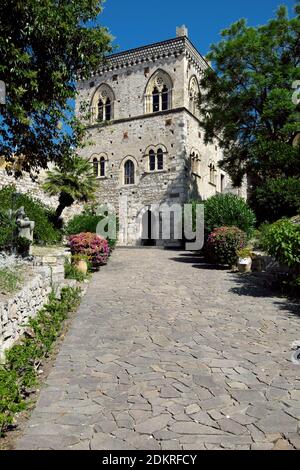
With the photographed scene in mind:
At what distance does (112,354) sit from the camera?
18.6 feet

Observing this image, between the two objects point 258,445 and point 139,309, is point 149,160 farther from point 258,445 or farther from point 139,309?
point 258,445

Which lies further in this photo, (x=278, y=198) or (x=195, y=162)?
(x=195, y=162)

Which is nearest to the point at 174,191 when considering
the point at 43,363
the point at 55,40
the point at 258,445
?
the point at 55,40

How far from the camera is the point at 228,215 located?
1520cm

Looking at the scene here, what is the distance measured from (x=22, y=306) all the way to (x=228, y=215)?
10451 mm

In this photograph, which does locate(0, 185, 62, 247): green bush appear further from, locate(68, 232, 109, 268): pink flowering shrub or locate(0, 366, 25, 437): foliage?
locate(0, 366, 25, 437): foliage

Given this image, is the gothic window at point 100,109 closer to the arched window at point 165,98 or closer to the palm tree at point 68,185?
the arched window at point 165,98

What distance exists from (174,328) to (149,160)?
65.0 feet

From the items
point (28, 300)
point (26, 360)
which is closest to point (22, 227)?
point (28, 300)

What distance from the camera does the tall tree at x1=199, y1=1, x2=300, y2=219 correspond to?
737 inches

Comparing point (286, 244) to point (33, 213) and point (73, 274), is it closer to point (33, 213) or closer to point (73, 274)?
point (73, 274)

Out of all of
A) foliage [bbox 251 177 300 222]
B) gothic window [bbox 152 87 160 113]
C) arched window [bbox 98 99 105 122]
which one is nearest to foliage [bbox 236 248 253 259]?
foliage [bbox 251 177 300 222]

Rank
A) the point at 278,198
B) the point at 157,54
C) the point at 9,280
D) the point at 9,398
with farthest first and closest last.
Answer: the point at 157,54 → the point at 278,198 → the point at 9,280 → the point at 9,398

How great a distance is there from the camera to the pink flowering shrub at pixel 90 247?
13398 mm
